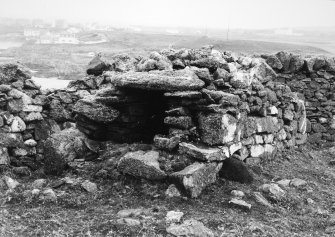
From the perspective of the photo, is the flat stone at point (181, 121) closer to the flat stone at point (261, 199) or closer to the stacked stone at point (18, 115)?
the flat stone at point (261, 199)

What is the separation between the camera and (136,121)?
10.0 m

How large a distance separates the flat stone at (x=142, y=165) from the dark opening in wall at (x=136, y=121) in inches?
49.5

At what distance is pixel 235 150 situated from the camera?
9.28 meters

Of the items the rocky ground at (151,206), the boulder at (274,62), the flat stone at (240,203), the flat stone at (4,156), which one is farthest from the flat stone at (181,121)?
the boulder at (274,62)

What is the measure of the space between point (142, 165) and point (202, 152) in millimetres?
1290

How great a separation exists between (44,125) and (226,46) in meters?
29.7

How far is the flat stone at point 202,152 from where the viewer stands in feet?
27.5

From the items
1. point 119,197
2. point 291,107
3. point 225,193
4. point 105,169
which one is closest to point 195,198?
point 225,193

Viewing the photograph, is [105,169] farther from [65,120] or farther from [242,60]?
[242,60]

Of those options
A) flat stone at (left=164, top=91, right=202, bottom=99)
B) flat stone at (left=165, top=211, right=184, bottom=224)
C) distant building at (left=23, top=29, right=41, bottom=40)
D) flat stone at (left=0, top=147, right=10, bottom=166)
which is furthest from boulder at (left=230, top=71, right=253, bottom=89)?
distant building at (left=23, top=29, right=41, bottom=40)

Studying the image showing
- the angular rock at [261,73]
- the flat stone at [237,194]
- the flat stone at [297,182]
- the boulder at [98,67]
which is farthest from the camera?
the boulder at [98,67]

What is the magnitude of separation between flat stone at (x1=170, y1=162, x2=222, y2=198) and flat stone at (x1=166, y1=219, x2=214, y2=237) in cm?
110

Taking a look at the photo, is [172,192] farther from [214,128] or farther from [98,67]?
[98,67]

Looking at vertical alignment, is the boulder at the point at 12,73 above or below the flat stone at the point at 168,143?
above
